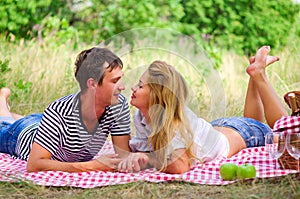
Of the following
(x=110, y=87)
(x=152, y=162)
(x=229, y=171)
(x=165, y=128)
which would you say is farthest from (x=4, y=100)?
(x=229, y=171)

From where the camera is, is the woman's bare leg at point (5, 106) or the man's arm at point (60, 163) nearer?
the man's arm at point (60, 163)

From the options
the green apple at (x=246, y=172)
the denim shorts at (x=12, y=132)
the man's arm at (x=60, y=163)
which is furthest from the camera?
the denim shorts at (x=12, y=132)

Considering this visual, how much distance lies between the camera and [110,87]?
3514mm

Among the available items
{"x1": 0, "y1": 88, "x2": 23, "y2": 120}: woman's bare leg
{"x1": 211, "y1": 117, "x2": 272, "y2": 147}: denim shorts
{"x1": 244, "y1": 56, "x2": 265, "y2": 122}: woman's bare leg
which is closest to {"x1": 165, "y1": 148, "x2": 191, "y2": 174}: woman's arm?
{"x1": 211, "y1": 117, "x2": 272, "y2": 147}: denim shorts

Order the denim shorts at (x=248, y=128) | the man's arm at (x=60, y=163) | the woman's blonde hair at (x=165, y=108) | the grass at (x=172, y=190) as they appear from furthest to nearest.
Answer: the denim shorts at (x=248, y=128)
the man's arm at (x=60, y=163)
the woman's blonde hair at (x=165, y=108)
the grass at (x=172, y=190)

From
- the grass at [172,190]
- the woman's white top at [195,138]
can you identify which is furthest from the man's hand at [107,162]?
the grass at [172,190]

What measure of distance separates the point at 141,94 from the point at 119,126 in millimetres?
321

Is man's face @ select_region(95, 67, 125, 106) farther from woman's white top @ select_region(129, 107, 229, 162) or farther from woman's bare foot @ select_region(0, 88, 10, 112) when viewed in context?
woman's bare foot @ select_region(0, 88, 10, 112)

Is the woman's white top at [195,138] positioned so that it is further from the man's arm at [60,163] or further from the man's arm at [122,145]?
the man's arm at [60,163]

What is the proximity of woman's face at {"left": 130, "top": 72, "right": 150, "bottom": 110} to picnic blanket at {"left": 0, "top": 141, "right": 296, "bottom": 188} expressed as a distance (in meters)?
0.39

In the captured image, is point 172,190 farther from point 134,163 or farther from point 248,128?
point 248,128

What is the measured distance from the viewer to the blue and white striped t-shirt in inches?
141

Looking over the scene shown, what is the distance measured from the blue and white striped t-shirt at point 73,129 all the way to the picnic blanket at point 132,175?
10 cm

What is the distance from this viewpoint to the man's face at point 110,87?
350 cm
